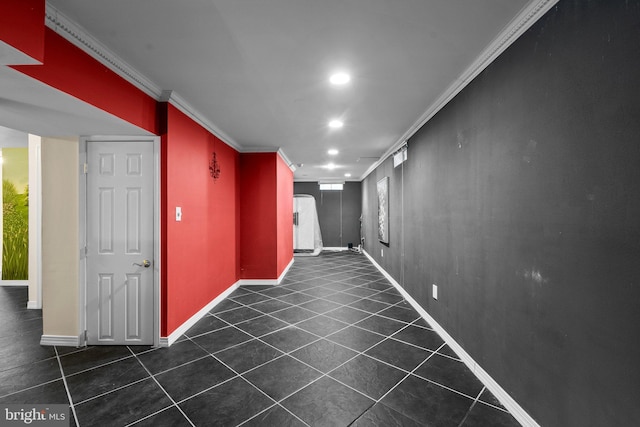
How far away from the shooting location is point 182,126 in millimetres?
3227

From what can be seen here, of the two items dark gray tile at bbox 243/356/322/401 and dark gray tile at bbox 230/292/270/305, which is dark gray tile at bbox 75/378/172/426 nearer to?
dark gray tile at bbox 243/356/322/401

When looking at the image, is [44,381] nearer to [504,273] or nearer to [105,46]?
[105,46]

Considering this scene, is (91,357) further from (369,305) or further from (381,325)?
(369,305)

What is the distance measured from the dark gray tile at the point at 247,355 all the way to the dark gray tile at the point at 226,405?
0.28 m

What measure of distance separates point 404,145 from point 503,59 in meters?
2.52

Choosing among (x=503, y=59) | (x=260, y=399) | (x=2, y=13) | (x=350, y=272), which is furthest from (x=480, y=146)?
(x=350, y=272)

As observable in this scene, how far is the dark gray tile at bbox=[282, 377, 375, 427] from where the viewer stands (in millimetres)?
1862

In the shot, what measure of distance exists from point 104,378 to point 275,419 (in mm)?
1521

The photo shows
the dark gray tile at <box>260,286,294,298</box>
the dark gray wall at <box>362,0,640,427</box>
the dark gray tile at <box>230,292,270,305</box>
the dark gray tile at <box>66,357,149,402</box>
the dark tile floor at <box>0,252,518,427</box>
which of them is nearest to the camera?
the dark gray wall at <box>362,0,640,427</box>

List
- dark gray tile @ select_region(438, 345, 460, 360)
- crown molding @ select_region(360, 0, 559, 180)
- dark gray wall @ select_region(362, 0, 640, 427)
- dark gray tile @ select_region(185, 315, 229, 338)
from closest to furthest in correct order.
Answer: dark gray wall @ select_region(362, 0, 640, 427) < crown molding @ select_region(360, 0, 559, 180) < dark gray tile @ select_region(438, 345, 460, 360) < dark gray tile @ select_region(185, 315, 229, 338)

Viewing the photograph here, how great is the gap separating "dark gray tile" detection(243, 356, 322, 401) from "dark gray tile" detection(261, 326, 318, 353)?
0.88 ft

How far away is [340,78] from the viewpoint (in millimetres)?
2611

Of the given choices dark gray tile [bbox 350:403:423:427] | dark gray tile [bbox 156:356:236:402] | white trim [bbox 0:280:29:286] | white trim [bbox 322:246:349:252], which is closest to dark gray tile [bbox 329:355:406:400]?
dark gray tile [bbox 350:403:423:427]

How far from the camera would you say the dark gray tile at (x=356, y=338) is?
2.93 metres
